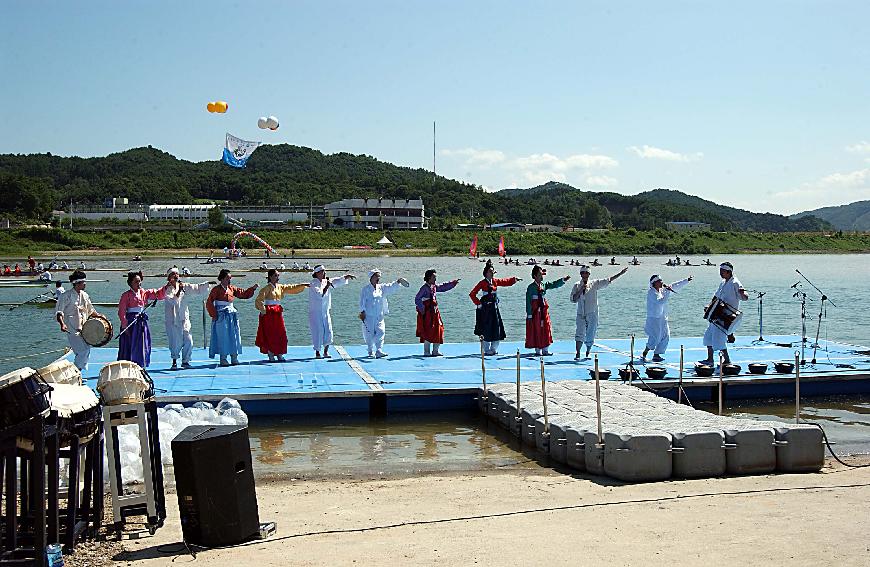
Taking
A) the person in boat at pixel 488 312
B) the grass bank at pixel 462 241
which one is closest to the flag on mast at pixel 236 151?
the person in boat at pixel 488 312

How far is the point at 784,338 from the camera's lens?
61.3ft

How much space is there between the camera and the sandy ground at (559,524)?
20.2ft

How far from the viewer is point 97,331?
39.0ft

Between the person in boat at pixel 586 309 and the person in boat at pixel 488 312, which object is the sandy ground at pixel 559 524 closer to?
the person in boat at pixel 488 312

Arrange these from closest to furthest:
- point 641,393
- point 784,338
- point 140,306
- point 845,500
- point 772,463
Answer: point 845,500 → point 772,463 → point 641,393 → point 140,306 → point 784,338

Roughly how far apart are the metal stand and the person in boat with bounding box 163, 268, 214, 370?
741 centimetres

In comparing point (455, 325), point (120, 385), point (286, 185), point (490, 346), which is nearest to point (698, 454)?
point (120, 385)

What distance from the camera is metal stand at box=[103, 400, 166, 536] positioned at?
22.3ft

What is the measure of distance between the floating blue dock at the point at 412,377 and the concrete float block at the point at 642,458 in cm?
427

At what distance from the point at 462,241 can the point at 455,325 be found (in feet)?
178

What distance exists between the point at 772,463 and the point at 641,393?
109 inches

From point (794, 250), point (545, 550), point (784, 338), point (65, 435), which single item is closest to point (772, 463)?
point (545, 550)

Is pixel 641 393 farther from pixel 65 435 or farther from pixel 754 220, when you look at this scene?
pixel 754 220

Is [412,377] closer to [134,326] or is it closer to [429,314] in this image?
[429,314]
